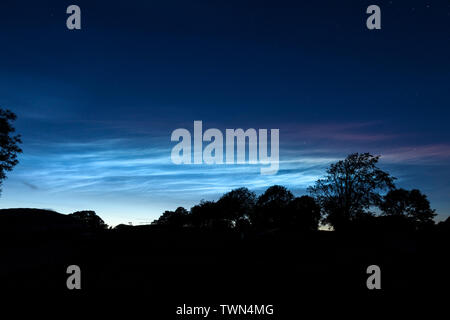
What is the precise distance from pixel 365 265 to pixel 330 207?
30268 millimetres

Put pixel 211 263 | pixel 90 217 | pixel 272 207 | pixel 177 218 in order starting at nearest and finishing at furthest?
pixel 211 263
pixel 272 207
pixel 177 218
pixel 90 217

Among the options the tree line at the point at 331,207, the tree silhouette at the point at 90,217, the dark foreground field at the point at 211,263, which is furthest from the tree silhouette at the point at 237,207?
the tree silhouette at the point at 90,217

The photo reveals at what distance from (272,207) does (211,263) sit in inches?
2466

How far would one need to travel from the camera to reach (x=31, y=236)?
21.9 meters

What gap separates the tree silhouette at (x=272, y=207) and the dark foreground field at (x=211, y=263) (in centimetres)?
4710

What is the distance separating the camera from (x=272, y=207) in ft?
255

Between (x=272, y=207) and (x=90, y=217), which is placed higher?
(x=272, y=207)

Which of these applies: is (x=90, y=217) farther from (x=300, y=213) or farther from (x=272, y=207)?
(x=300, y=213)

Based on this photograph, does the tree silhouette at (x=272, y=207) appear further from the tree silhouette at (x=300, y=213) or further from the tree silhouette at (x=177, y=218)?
the tree silhouette at (x=177, y=218)

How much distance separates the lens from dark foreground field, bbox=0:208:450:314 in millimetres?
11531

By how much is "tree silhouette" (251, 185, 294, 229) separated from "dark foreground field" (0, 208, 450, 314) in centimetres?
4710

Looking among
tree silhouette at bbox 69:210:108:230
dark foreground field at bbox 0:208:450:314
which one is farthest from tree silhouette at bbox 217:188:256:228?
tree silhouette at bbox 69:210:108:230

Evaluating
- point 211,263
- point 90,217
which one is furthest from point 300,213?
point 90,217
